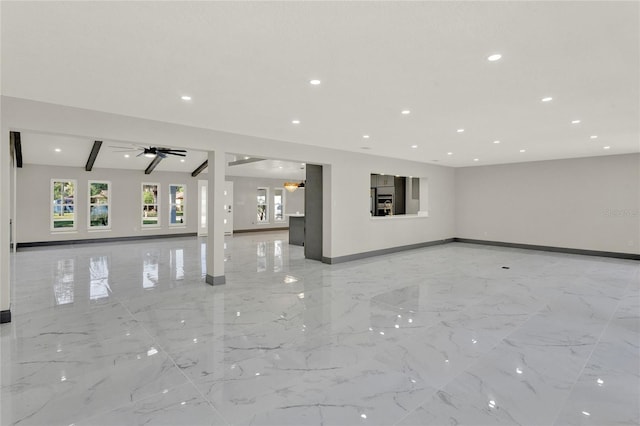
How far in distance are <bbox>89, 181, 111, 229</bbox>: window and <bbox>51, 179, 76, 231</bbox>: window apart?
1.57 feet

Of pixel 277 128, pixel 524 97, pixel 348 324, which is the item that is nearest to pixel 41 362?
pixel 348 324

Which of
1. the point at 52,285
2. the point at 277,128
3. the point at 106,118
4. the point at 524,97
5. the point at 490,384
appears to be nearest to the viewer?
the point at 490,384

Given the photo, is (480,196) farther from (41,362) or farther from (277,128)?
(41,362)

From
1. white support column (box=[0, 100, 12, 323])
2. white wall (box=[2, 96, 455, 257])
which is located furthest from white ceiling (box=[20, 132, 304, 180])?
white support column (box=[0, 100, 12, 323])

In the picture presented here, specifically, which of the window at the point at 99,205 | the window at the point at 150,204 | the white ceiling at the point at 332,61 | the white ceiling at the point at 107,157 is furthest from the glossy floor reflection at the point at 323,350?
the window at the point at 150,204

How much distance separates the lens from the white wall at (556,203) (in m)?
Result: 8.09

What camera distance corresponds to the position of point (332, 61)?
2.80 meters

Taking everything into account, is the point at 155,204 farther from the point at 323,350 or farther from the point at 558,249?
the point at 558,249

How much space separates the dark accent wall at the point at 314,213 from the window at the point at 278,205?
7783 mm

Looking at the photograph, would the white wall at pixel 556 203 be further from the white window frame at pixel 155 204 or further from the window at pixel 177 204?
the white window frame at pixel 155 204

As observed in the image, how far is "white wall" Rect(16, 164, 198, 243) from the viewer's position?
390 inches

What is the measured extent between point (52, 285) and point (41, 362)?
3425 mm

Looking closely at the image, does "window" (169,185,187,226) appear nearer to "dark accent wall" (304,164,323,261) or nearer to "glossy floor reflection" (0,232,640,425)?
"glossy floor reflection" (0,232,640,425)

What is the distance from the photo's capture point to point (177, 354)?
10.0 feet
